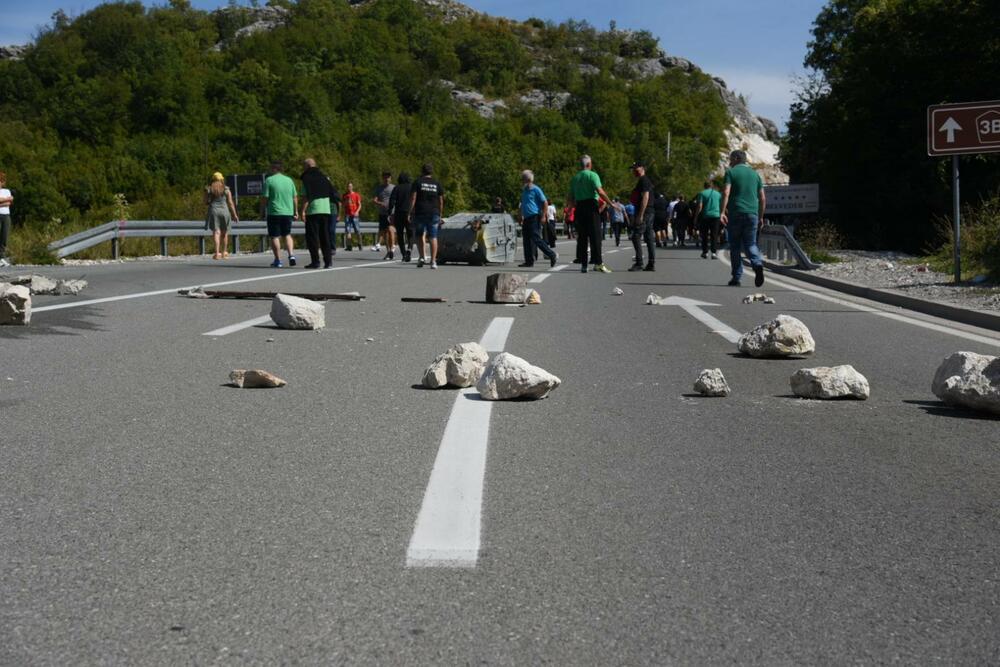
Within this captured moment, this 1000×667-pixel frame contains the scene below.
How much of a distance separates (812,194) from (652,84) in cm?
12593

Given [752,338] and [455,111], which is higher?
[455,111]

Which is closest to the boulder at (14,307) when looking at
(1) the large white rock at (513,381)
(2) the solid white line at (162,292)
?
(2) the solid white line at (162,292)

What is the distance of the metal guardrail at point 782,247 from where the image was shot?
2192cm

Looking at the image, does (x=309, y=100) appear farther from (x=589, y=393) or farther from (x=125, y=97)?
(x=589, y=393)

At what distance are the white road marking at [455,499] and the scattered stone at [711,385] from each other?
125cm

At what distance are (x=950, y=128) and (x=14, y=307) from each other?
461 inches

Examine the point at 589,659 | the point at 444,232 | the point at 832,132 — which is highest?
A: the point at 832,132

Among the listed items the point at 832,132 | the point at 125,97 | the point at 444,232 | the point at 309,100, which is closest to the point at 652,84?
the point at 309,100

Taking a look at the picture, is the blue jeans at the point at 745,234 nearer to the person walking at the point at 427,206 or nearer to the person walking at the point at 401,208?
the person walking at the point at 427,206

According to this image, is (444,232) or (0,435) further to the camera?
(444,232)

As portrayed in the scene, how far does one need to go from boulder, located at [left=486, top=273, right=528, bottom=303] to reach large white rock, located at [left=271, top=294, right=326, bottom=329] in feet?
11.2

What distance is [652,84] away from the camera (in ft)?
525

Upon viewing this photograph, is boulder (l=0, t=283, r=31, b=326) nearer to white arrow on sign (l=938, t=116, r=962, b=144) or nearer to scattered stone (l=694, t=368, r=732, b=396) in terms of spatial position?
scattered stone (l=694, t=368, r=732, b=396)

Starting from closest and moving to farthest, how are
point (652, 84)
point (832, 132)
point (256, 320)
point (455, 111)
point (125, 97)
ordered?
point (256, 320), point (832, 132), point (125, 97), point (455, 111), point (652, 84)
